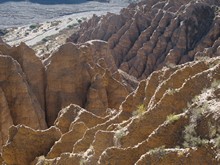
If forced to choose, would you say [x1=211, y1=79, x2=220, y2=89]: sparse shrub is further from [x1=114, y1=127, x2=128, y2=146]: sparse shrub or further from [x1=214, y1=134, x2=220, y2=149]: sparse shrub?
[x1=114, y1=127, x2=128, y2=146]: sparse shrub

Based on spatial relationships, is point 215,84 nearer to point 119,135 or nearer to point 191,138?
point 191,138

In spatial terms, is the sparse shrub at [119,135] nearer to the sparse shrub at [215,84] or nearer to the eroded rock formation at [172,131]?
the eroded rock formation at [172,131]

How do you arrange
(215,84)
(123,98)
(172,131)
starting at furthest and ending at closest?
1. (123,98)
2. (215,84)
3. (172,131)

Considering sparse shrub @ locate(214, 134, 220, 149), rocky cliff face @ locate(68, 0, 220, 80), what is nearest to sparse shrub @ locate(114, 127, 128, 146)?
sparse shrub @ locate(214, 134, 220, 149)

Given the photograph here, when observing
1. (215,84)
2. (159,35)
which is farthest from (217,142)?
(159,35)

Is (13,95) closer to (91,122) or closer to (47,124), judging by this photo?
(47,124)

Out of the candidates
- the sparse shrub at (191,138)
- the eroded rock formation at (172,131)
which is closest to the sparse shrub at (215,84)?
the eroded rock formation at (172,131)

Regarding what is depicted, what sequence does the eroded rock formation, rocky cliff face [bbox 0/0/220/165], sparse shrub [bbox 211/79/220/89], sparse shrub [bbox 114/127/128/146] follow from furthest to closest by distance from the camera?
sparse shrub [bbox 114/127/128/146] < sparse shrub [bbox 211/79/220/89] < rocky cliff face [bbox 0/0/220/165] < the eroded rock formation

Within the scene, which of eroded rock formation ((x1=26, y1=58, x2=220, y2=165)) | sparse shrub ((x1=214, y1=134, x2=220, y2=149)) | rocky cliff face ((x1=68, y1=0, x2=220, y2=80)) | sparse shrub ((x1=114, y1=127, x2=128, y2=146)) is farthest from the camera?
rocky cliff face ((x1=68, y1=0, x2=220, y2=80))
